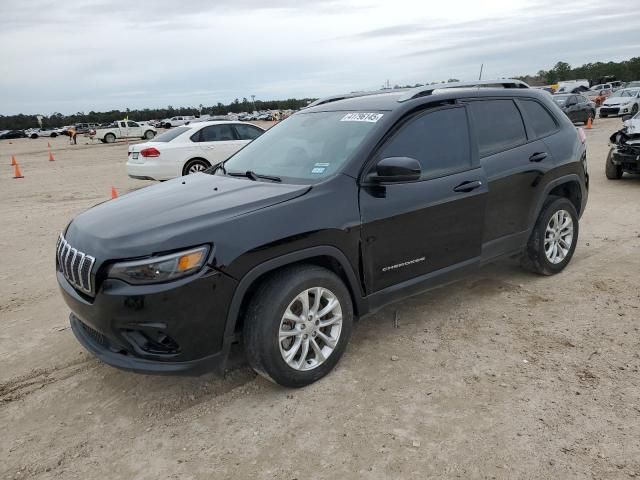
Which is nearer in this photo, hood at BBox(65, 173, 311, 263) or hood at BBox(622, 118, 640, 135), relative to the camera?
hood at BBox(65, 173, 311, 263)

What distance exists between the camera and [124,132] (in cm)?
3853

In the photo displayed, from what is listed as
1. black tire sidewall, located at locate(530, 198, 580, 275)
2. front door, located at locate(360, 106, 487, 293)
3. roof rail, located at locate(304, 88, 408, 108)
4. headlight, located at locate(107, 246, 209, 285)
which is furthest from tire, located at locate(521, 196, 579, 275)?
headlight, located at locate(107, 246, 209, 285)

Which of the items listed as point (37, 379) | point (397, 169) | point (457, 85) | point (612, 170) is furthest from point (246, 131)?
point (397, 169)

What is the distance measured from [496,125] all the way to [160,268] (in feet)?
9.92

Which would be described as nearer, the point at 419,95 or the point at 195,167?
the point at 419,95

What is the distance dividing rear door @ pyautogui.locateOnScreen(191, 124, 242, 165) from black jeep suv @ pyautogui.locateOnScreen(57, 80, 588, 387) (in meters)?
7.25

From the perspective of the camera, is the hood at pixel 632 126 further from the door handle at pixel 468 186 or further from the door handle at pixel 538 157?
the door handle at pixel 468 186

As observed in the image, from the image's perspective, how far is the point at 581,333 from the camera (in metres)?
3.88

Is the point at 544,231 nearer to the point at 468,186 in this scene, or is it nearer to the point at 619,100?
the point at 468,186

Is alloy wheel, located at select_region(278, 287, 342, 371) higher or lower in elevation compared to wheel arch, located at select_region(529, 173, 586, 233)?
lower

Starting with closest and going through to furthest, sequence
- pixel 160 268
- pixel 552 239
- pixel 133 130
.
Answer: pixel 160 268
pixel 552 239
pixel 133 130

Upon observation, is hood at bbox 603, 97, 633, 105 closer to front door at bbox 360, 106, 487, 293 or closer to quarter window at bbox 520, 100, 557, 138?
quarter window at bbox 520, 100, 557, 138

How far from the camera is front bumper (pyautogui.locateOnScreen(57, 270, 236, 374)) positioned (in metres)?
2.78

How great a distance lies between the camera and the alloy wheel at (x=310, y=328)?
3.19 m
